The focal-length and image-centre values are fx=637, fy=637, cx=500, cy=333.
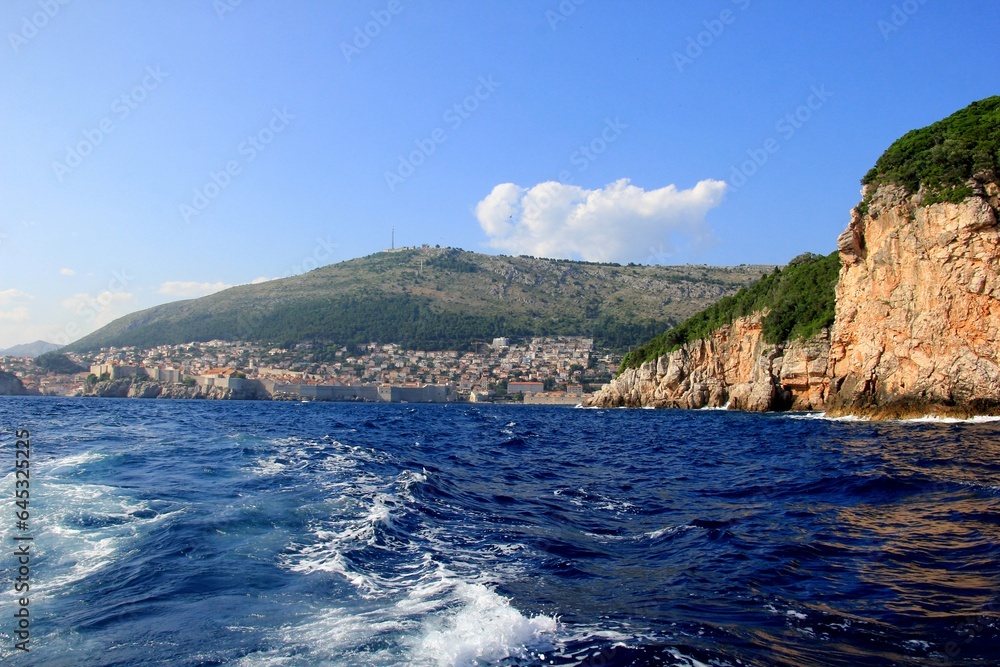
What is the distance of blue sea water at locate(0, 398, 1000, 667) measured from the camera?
18.0ft

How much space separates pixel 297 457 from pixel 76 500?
7.31 meters

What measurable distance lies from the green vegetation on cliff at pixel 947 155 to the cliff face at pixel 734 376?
47.8 ft

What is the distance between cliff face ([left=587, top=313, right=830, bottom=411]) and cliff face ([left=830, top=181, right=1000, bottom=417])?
11079mm

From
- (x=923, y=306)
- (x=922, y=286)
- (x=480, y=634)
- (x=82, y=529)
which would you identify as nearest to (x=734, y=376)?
(x=923, y=306)

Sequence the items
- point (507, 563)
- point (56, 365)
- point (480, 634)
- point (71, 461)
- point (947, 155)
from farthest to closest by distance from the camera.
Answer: point (56, 365), point (947, 155), point (71, 461), point (507, 563), point (480, 634)

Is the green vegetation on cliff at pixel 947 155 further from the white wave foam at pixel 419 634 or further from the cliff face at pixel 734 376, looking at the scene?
the white wave foam at pixel 419 634

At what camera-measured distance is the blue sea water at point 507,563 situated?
18.0 feet

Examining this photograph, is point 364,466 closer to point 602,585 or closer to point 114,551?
point 114,551

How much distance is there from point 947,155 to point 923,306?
300 inches

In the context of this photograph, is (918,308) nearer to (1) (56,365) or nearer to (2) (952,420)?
(2) (952,420)

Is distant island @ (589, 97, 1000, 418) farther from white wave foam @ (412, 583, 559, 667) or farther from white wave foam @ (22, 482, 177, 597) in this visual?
white wave foam @ (22, 482, 177, 597)

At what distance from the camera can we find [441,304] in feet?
535

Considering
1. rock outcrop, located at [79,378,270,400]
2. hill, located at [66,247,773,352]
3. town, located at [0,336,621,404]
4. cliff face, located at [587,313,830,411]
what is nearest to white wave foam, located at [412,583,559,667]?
cliff face, located at [587,313,830,411]

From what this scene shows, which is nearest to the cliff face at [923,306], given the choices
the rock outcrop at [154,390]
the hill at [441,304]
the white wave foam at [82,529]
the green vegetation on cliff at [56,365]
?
the white wave foam at [82,529]
